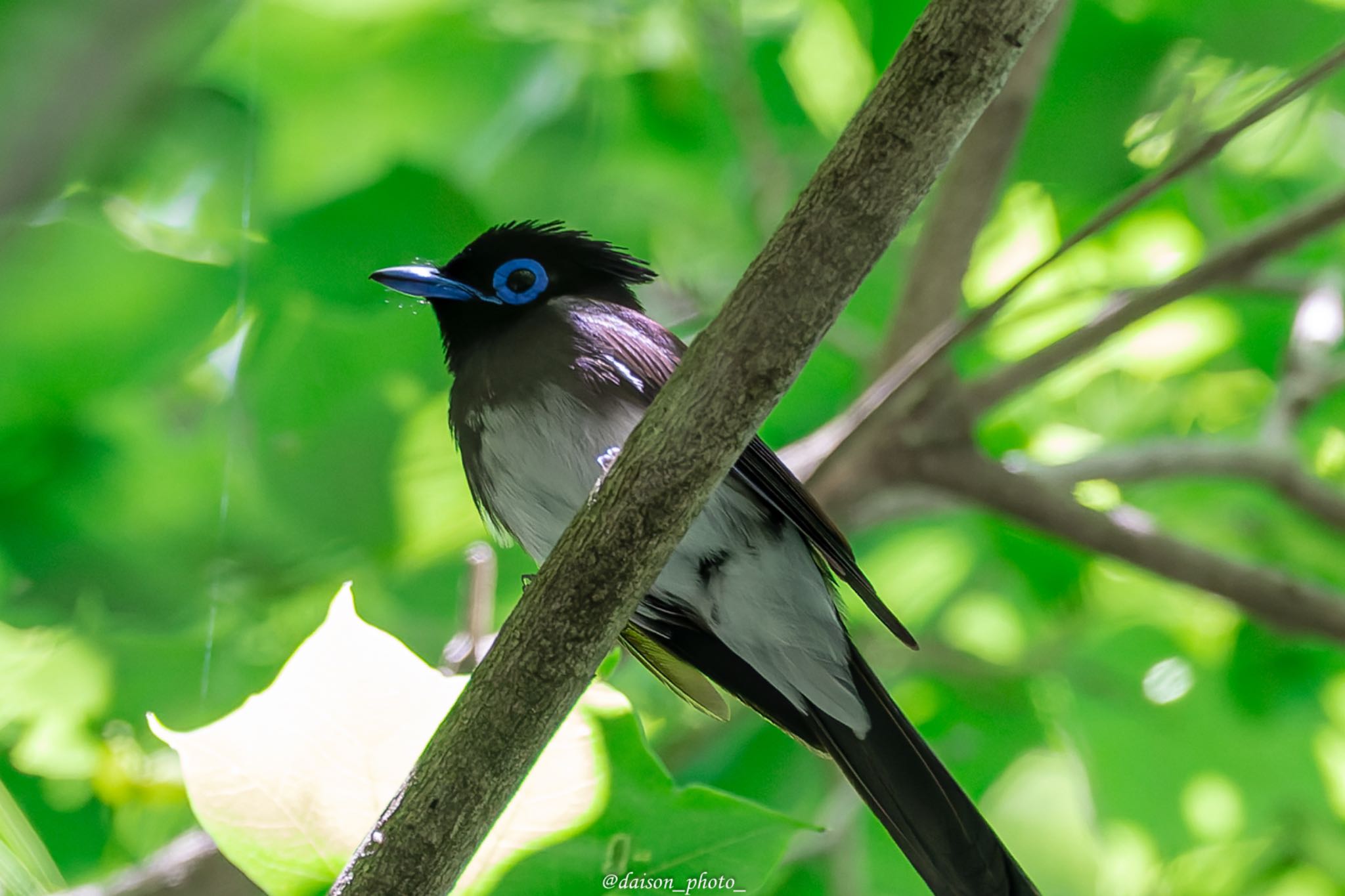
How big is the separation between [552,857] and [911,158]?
0.43 meters

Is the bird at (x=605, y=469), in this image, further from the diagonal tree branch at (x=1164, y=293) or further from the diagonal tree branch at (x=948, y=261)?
the diagonal tree branch at (x=1164, y=293)

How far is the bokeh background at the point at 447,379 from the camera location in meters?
0.75

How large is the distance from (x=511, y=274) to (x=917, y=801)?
43 cm

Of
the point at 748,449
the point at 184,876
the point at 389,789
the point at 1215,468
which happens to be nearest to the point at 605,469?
the point at 748,449

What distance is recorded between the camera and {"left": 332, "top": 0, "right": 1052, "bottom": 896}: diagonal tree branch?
53 centimetres

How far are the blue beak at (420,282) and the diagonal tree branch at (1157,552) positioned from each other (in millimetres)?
686

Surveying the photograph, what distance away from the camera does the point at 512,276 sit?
2.38 ft

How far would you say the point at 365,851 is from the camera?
580 mm

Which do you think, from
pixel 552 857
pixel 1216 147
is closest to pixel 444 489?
pixel 552 857

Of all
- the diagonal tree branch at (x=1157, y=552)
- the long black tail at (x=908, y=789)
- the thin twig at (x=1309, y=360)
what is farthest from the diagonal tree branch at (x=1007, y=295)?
the thin twig at (x=1309, y=360)

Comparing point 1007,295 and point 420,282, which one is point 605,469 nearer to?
point 420,282

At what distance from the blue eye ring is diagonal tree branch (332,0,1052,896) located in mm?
208

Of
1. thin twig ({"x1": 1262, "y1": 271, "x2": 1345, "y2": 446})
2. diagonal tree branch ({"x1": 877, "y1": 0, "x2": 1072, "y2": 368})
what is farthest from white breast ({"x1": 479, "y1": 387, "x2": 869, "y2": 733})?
thin twig ({"x1": 1262, "y1": 271, "x2": 1345, "y2": 446})

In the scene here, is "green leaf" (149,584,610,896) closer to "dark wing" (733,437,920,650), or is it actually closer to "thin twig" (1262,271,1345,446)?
"dark wing" (733,437,920,650)
